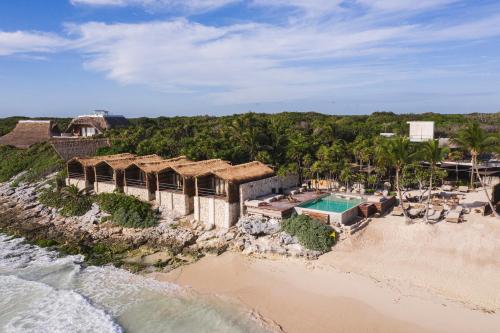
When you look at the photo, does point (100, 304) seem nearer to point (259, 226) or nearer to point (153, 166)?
point (259, 226)

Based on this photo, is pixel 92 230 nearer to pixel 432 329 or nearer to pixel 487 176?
pixel 432 329

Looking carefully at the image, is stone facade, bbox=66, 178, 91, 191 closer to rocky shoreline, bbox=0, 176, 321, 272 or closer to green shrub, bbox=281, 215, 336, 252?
rocky shoreline, bbox=0, 176, 321, 272

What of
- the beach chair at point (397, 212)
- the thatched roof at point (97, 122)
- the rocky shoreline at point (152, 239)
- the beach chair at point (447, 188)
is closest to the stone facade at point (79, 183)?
the rocky shoreline at point (152, 239)

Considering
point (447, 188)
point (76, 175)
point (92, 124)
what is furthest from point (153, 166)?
point (92, 124)

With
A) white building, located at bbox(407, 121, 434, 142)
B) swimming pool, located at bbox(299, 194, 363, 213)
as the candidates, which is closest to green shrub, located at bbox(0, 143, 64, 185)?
swimming pool, located at bbox(299, 194, 363, 213)

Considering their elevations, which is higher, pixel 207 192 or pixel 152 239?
pixel 207 192
